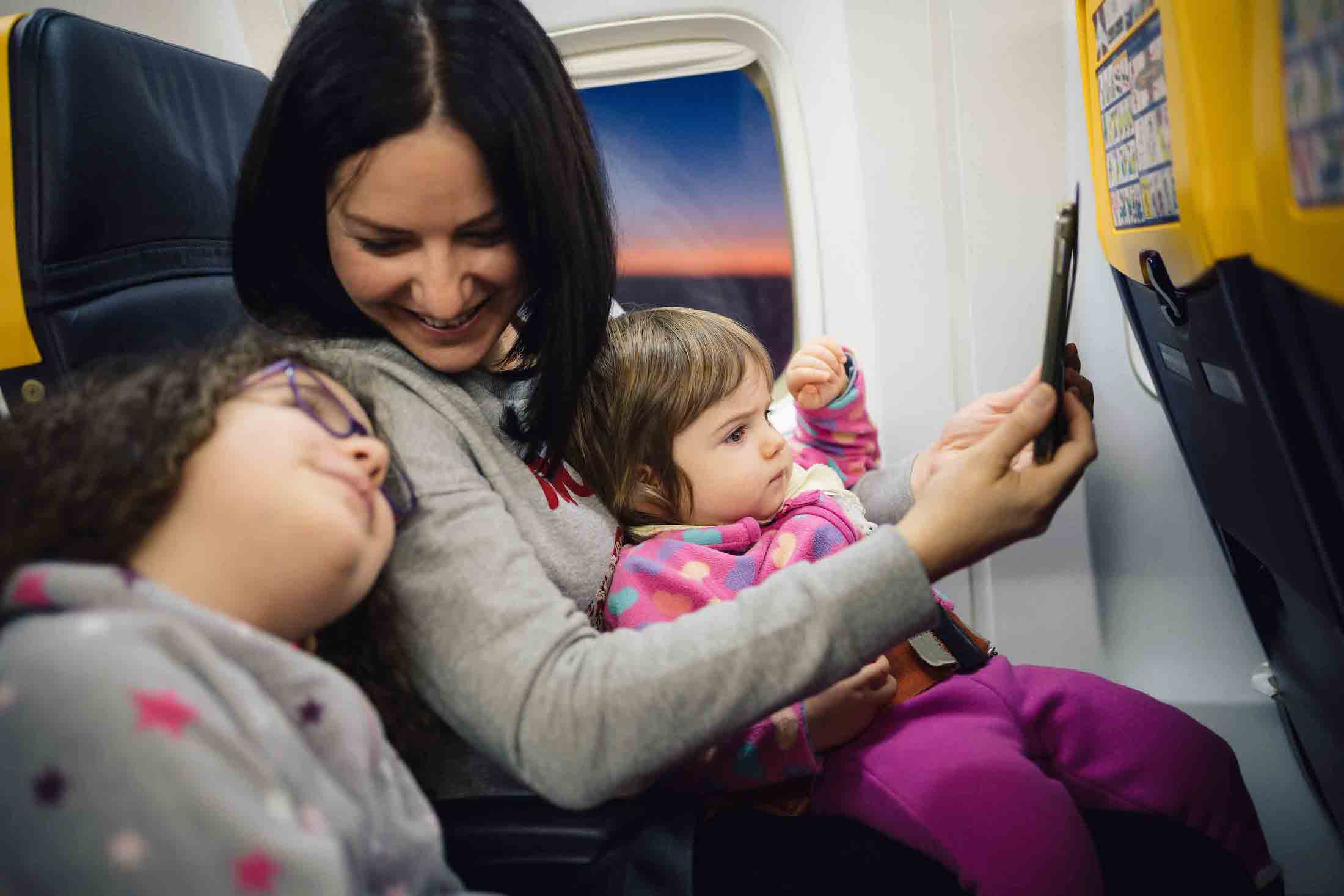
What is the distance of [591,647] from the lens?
33.1 inches

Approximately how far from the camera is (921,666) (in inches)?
49.7

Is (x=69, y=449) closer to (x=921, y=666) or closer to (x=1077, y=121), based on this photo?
(x=921, y=666)

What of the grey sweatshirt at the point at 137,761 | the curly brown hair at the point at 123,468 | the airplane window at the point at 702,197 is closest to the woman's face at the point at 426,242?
the curly brown hair at the point at 123,468

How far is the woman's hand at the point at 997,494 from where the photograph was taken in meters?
0.86

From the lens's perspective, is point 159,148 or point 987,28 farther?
point 987,28

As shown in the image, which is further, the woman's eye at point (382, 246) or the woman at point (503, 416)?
the woman's eye at point (382, 246)

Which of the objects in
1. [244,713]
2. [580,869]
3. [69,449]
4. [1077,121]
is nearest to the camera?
[244,713]

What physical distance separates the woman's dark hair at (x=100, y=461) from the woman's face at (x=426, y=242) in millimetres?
270

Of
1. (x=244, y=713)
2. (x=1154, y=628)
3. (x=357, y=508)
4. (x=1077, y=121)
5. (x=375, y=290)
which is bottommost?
(x=1154, y=628)

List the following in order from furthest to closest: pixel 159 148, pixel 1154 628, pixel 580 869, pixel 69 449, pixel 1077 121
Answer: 1. pixel 1154 628
2. pixel 1077 121
3. pixel 159 148
4. pixel 580 869
5. pixel 69 449

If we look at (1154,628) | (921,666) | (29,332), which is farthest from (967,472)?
(1154,628)

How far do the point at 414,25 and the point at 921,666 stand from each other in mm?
1033

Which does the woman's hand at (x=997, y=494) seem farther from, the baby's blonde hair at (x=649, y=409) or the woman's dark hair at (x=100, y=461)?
the woman's dark hair at (x=100, y=461)

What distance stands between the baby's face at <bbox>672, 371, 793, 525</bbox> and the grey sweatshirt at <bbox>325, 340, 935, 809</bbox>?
0.44 meters
